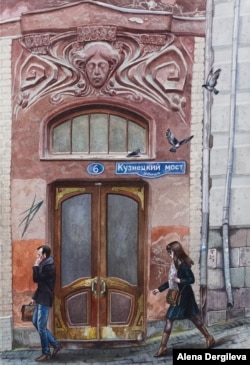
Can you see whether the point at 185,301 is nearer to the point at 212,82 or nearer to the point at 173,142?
the point at 173,142

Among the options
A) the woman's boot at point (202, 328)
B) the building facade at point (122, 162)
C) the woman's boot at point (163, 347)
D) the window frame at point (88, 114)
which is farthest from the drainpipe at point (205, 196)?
the window frame at point (88, 114)

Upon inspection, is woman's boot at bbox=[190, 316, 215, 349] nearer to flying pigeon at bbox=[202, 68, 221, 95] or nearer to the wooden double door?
the wooden double door

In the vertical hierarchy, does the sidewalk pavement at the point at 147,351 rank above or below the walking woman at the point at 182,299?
below

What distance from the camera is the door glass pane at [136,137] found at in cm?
491

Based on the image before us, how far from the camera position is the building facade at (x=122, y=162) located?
477cm

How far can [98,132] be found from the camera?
16.1 ft

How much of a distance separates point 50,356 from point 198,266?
1835mm

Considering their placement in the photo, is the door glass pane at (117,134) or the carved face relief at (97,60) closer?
the carved face relief at (97,60)

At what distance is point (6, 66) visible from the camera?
15.7ft

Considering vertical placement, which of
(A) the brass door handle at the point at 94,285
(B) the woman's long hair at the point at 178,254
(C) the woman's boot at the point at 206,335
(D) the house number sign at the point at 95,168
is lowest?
(C) the woman's boot at the point at 206,335

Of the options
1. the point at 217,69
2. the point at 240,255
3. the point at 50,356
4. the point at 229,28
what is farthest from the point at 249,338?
the point at 229,28

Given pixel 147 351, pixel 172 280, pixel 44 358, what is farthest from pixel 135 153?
pixel 44 358

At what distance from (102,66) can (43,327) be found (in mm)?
2813

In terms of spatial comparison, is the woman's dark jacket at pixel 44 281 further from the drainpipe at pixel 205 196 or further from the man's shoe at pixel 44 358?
the drainpipe at pixel 205 196
